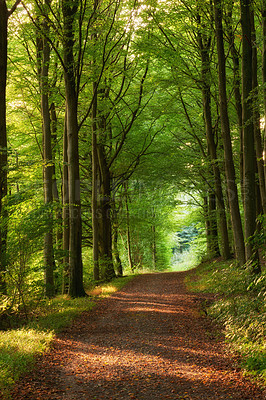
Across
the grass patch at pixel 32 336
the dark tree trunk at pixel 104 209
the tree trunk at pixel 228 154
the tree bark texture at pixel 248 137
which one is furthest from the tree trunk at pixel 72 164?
the dark tree trunk at pixel 104 209

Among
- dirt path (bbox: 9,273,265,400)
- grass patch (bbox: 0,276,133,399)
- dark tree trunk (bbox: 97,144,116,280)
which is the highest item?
dark tree trunk (bbox: 97,144,116,280)

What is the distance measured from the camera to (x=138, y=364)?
17.3 ft

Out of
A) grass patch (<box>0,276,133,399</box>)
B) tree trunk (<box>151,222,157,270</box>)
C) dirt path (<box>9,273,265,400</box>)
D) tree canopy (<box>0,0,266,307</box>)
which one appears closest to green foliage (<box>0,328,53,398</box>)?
grass patch (<box>0,276,133,399</box>)

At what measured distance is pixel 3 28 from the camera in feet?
24.5

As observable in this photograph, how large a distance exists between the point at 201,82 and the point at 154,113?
3854mm

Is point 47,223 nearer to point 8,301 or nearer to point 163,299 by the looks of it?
point 8,301

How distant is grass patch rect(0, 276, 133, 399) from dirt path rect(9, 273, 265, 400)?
0.18 meters

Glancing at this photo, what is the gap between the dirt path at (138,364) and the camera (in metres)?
4.29

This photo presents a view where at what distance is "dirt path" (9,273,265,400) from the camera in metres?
4.29

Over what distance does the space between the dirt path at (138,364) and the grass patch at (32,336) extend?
0.59ft

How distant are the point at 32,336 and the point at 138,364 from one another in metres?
2.11

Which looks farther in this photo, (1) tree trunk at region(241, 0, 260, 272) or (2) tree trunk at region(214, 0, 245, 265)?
(2) tree trunk at region(214, 0, 245, 265)

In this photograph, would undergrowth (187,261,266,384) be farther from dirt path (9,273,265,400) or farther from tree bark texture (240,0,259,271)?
tree bark texture (240,0,259,271)

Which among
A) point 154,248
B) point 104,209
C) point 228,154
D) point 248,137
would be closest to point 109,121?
point 104,209
